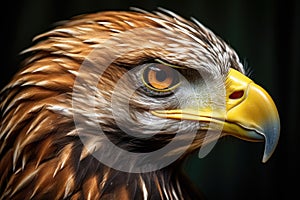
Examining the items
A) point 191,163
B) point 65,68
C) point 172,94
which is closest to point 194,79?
point 172,94

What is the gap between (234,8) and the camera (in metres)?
1.18

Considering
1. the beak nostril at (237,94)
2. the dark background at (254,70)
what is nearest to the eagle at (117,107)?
the beak nostril at (237,94)

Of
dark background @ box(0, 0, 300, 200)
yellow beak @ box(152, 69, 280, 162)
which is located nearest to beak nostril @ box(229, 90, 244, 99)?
yellow beak @ box(152, 69, 280, 162)

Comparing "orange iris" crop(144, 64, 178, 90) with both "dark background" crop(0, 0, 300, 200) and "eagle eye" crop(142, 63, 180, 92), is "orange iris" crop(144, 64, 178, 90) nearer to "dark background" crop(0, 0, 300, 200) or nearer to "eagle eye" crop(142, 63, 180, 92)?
"eagle eye" crop(142, 63, 180, 92)

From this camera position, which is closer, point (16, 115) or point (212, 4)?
point (16, 115)

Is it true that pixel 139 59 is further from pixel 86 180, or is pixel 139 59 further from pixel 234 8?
pixel 234 8

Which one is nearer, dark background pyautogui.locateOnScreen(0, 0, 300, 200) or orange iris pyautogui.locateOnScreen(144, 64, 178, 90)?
orange iris pyautogui.locateOnScreen(144, 64, 178, 90)

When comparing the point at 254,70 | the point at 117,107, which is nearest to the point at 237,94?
the point at 117,107

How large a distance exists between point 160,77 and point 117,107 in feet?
0.29

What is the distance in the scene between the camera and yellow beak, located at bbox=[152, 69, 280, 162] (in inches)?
33.3

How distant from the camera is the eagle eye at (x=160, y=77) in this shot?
0.85 metres

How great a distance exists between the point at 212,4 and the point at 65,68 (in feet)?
1.52

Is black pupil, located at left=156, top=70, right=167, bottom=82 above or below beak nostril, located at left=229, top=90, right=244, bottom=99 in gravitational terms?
above

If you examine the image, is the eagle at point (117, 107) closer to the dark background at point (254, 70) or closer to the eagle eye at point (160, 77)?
the eagle eye at point (160, 77)
